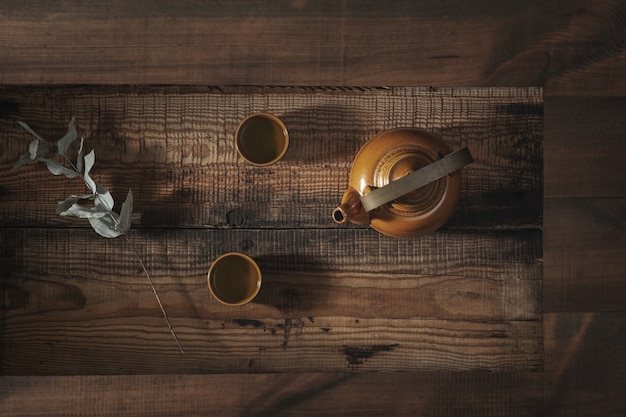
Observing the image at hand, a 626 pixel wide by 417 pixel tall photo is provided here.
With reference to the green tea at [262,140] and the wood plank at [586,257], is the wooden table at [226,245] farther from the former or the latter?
the wood plank at [586,257]

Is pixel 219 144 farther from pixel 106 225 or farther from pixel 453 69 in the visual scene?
pixel 453 69

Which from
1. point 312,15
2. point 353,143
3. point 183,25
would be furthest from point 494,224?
point 183,25

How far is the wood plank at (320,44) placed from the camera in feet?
4.25

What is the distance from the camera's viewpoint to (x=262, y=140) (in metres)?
1.08

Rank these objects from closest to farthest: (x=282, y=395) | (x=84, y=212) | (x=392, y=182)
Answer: (x=392, y=182) → (x=84, y=212) → (x=282, y=395)

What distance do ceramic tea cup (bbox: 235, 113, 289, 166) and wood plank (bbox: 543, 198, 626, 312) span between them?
670 mm

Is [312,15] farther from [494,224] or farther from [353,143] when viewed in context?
[494,224]

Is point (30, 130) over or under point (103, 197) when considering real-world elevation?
over

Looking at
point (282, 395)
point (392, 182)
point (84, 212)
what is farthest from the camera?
point (282, 395)

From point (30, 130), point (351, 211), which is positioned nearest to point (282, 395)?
point (351, 211)

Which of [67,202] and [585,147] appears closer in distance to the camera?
[67,202]

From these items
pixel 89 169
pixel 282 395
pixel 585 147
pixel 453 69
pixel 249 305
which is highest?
pixel 453 69

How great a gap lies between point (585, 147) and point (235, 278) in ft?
2.77

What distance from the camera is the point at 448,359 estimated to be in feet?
3.64
